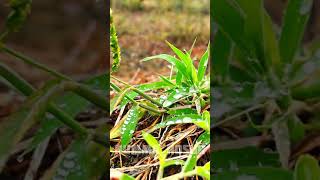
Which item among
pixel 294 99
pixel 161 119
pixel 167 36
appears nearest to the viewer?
pixel 294 99

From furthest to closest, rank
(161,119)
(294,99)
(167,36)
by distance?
(167,36), (161,119), (294,99)

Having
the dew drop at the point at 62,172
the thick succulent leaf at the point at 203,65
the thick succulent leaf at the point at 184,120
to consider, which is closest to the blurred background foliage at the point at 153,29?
the thick succulent leaf at the point at 203,65

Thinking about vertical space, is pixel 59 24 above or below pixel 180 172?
above

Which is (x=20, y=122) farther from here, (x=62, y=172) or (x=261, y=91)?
(x=261, y=91)

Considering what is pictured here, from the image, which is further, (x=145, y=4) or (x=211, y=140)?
(x=145, y=4)

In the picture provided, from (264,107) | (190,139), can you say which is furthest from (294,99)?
(190,139)

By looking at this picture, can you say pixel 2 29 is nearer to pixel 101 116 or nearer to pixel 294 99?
pixel 101 116

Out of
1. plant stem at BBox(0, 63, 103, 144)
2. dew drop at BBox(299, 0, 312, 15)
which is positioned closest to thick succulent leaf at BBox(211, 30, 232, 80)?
dew drop at BBox(299, 0, 312, 15)
